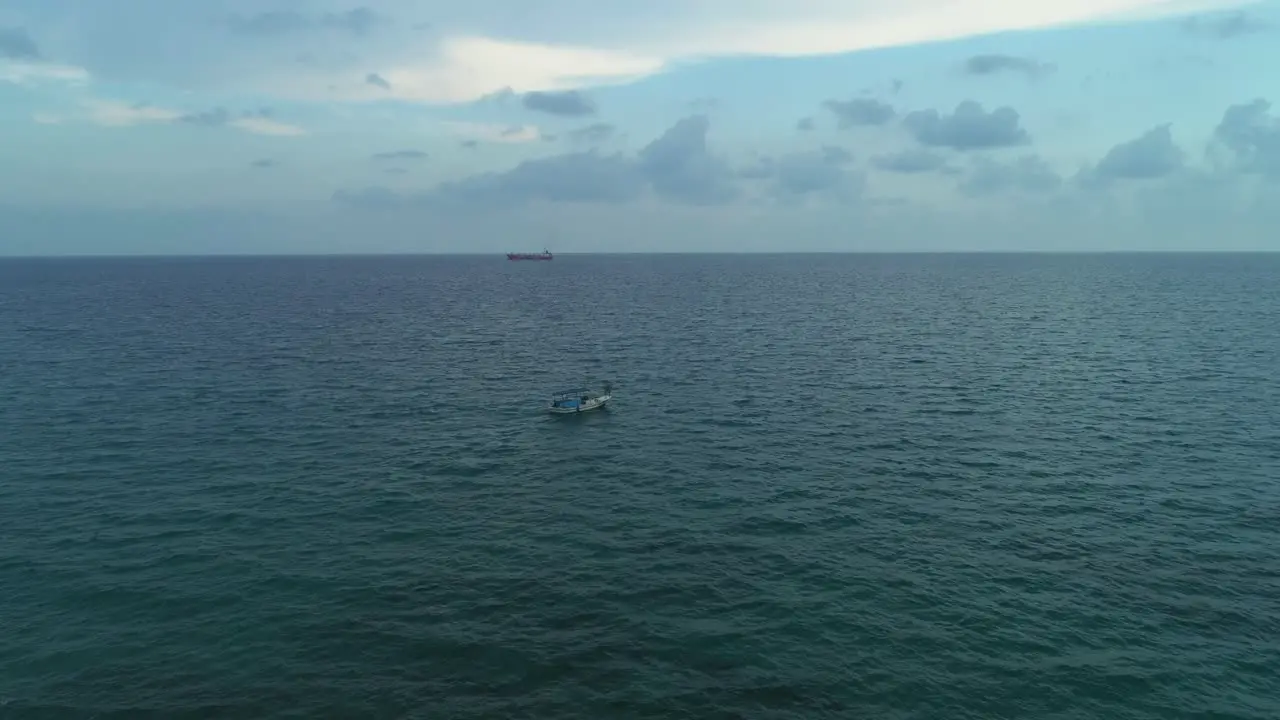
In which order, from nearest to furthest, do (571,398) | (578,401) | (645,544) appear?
(645,544) → (578,401) → (571,398)

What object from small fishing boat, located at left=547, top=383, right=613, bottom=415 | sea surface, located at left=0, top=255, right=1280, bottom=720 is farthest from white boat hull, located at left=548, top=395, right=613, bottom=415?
sea surface, located at left=0, top=255, right=1280, bottom=720

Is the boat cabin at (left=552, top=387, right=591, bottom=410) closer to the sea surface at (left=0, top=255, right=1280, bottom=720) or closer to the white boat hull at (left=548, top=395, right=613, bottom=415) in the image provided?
the white boat hull at (left=548, top=395, right=613, bottom=415)

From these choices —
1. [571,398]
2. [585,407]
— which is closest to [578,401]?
[585,407]

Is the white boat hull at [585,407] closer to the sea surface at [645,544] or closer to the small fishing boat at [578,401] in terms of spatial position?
the small fishing boat at [578,401]

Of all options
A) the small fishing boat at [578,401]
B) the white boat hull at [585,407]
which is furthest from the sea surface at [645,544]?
the small fishing boat at [578,401]

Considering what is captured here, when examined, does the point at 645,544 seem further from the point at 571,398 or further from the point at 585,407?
the point at 571,398

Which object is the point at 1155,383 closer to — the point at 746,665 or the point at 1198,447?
the point at 1198,447
